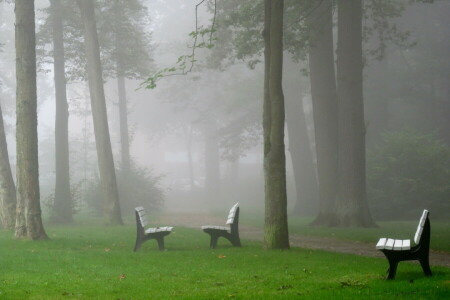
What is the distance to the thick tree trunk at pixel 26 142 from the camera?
1675cm

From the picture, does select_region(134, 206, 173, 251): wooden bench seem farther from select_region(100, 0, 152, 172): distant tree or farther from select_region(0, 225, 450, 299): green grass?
select_region(100, 0, 152, 172): distant tree

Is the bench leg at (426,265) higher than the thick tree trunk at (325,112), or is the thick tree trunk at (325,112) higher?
the thick tree trunk at (325,112)

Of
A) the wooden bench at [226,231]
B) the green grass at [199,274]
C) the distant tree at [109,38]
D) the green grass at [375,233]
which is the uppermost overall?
the distant tree at [109,38]

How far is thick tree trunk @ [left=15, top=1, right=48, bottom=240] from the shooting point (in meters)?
16.8

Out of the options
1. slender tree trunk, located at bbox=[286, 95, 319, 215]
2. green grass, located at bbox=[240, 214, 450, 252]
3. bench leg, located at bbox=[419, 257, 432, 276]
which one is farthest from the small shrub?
bench leg, located at bbox=[419, 257, 432, 276]

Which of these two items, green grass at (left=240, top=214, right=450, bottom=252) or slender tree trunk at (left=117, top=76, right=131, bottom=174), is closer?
green grass at (left=240, top=214, right=450, bottom=252)

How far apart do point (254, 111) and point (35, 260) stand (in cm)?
3330

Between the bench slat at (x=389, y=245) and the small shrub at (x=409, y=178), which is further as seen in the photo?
the small shrub at (x=409, y=178)

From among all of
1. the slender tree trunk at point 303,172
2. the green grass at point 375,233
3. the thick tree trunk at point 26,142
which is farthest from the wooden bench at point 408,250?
the slender tree trunk at point 303,172

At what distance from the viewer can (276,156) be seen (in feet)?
46.4

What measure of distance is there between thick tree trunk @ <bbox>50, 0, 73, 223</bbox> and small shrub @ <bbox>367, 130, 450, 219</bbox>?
13.1m

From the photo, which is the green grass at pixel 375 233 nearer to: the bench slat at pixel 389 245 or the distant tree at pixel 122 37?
the bench slat at pixel 389 245

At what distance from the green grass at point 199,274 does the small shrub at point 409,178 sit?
13.8 m

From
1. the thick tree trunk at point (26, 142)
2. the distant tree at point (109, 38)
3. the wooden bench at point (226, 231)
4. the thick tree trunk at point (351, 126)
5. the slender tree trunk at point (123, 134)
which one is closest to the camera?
the wooden bench at point (226, 231)
